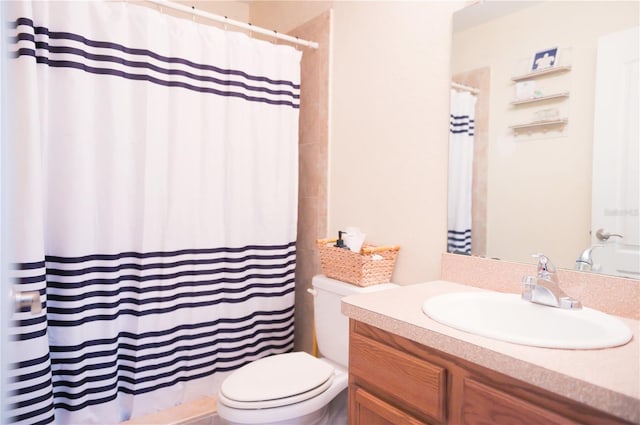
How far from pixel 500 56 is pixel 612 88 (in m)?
0.39

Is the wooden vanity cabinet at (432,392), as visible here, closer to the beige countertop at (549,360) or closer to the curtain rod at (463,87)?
the beige countertop at (549,360)

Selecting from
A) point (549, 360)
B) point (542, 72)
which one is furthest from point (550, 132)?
point (549, 360)

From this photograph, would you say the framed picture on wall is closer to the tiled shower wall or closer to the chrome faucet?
the chrome faucet

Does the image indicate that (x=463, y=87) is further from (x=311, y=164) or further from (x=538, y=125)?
(x=311, y=164)

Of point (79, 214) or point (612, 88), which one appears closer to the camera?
point (612, 88)

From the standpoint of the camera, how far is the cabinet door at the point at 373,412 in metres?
1.05

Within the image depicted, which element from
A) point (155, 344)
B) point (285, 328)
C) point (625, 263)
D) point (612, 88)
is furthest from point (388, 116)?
point (155, 344)

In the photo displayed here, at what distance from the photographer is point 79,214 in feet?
5.13

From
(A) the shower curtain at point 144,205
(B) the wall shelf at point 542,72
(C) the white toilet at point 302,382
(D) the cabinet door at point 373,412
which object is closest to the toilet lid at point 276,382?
(C) the white toilet at point 302,382

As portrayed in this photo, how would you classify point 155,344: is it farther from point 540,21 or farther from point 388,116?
point 540,21

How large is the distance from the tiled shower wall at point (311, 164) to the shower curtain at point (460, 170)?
784 millimetres

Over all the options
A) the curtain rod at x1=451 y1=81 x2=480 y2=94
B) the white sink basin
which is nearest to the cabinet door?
the white sink basin

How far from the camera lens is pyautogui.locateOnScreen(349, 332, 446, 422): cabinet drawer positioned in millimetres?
965

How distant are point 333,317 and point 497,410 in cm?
98
